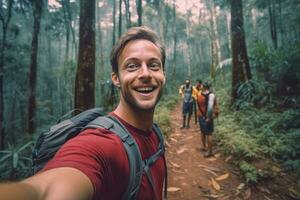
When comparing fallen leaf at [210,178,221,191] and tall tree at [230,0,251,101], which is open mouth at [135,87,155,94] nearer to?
fallen leaf at [210,178,221,191]

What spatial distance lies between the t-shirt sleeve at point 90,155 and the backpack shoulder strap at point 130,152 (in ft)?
0.23

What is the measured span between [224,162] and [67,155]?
631 centimetres

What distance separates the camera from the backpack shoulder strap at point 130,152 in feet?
4.64

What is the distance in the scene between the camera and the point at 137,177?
4.77ft

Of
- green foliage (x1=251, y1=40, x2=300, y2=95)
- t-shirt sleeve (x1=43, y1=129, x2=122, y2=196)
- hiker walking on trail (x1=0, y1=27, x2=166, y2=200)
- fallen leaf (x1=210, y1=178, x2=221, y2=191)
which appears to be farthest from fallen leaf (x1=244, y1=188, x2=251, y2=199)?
green foliage (x1=251, y1=40, x2=300, y2=95)

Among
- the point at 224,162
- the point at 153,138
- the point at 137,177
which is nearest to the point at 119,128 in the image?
the point at 137,177

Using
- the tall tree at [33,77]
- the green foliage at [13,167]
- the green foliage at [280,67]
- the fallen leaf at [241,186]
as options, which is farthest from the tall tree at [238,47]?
the tall tree at [33,77]

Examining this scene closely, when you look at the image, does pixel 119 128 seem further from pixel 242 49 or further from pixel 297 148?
pixel 242 49

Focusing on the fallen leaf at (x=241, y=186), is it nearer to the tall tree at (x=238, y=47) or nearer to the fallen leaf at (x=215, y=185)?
the fallen leaf at (x=215, y=185)

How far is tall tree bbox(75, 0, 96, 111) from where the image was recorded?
527 centimetres

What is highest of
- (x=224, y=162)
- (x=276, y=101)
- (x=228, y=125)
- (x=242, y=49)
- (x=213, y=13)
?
(x=213, y=13)

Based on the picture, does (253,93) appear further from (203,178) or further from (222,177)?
(203,178)

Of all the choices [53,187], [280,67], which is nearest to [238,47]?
[280,67]

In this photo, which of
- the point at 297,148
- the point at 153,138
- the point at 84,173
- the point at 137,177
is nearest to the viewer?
the point at 84,173
